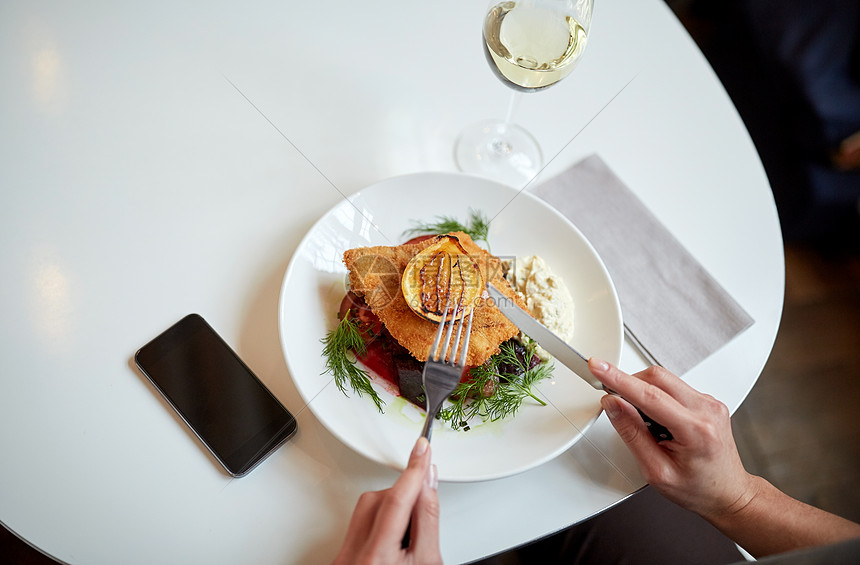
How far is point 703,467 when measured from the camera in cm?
105

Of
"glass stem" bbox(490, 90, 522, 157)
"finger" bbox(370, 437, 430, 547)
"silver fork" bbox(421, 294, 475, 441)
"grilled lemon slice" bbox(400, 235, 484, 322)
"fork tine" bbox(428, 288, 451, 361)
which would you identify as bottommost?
"finger" bbox(370, 437, 430, 547)

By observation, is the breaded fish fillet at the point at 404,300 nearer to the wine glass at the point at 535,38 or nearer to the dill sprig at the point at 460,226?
the dill sprig at the point at 460,226

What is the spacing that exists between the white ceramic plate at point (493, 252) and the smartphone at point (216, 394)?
0.34 ft

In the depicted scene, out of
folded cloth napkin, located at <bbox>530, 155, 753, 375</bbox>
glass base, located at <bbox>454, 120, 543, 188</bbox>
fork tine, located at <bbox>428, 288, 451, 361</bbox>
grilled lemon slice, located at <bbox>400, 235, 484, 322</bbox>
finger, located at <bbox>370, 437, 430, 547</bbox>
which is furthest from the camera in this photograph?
glass base, located at <bbox>454, 120, 543, 188</bbox>

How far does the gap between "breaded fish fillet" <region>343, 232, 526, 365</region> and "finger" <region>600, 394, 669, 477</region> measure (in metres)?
0.24

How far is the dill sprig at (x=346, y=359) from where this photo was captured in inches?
43.6

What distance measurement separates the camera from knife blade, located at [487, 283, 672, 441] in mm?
1084

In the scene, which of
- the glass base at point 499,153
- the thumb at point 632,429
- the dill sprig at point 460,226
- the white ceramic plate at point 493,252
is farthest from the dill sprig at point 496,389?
the glass base at point 499,153

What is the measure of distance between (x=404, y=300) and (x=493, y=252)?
0.86 ft

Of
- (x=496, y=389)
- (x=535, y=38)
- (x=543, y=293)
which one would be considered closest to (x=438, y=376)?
(x=496, y=389)

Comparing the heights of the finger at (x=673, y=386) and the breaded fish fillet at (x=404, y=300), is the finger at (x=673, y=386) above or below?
below

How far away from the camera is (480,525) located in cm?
106

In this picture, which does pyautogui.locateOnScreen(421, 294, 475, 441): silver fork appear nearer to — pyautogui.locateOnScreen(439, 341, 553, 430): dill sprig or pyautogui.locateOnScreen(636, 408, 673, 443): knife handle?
pyautogui.locateOnScreen(439, 341, 553, 430): dill sprig

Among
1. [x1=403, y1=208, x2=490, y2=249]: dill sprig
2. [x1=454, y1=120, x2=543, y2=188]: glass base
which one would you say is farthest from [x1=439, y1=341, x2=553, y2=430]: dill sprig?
[x1=454, y1=120, x2=543, y2=188]: glass base
